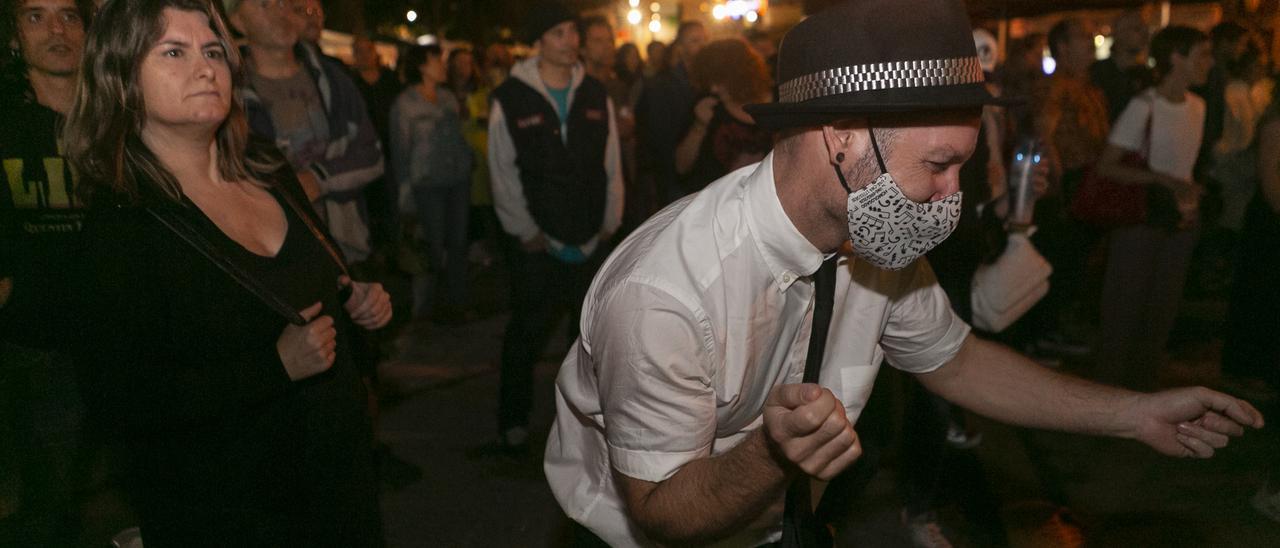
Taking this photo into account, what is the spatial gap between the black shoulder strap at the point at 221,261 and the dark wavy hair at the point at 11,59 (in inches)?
58.7

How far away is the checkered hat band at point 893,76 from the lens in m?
1.92

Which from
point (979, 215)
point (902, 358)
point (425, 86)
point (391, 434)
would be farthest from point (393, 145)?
point (902, 358)

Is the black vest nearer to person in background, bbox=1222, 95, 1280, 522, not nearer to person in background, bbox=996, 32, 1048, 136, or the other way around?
person in background, bbox=996, 32, 1048, 136

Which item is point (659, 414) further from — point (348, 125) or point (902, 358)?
point (348, 125)

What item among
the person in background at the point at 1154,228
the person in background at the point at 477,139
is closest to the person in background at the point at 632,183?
the person in background at the point at 477,139

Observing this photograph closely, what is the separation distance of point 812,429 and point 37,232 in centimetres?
280

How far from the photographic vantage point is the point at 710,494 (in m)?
1.74

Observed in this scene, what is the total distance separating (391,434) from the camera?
221 inches

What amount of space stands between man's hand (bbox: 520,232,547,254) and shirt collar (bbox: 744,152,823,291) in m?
3.15

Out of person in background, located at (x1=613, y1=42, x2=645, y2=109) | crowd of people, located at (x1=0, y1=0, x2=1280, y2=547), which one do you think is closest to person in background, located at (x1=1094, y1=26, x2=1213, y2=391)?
crowd of people, located at (x1=0, y1=0, x2=1280, y2=547)

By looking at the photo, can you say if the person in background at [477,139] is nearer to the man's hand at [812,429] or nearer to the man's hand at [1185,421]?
the man's hand at [1185,421]

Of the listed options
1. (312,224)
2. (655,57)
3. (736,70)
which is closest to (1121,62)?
(736,70)

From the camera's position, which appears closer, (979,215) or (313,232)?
(313,232)

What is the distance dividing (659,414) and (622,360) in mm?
122
